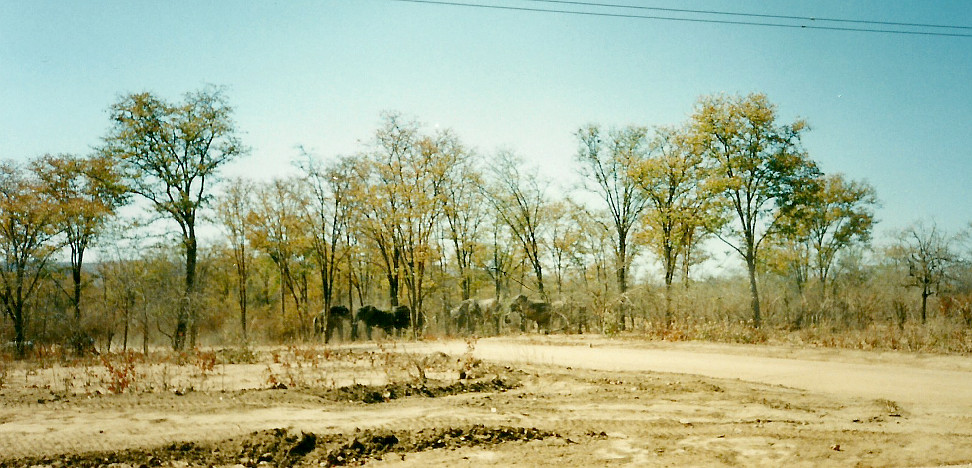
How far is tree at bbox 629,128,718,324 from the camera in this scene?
114 ft

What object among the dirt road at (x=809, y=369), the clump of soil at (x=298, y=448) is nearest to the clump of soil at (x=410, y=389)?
the clump of soil at (x=298, y=448)

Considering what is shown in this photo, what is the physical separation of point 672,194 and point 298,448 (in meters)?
31.8

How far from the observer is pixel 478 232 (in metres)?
44.9

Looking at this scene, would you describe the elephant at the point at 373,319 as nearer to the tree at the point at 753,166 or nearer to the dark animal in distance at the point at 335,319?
the dark animal in distance at the point at 335,319

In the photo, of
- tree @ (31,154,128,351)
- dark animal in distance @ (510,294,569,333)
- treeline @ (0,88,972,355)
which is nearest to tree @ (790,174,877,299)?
treeline @ (0,88,972,355)

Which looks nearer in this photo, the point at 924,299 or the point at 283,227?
the point at 924,299

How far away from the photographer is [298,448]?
6980mm

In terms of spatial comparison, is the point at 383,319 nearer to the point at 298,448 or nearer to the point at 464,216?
the point at 464,216

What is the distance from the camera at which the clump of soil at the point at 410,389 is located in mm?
10539

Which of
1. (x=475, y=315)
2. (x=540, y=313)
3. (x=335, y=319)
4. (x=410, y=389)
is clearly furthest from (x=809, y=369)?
(x=335, y=319)

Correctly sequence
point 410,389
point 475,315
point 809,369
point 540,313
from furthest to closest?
point 475,315 < point 540,313 < point 809,369 < point 410,389

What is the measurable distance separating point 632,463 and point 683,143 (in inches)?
1226

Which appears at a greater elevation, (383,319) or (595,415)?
(383,319)

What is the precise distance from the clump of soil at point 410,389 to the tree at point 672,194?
24232mm
